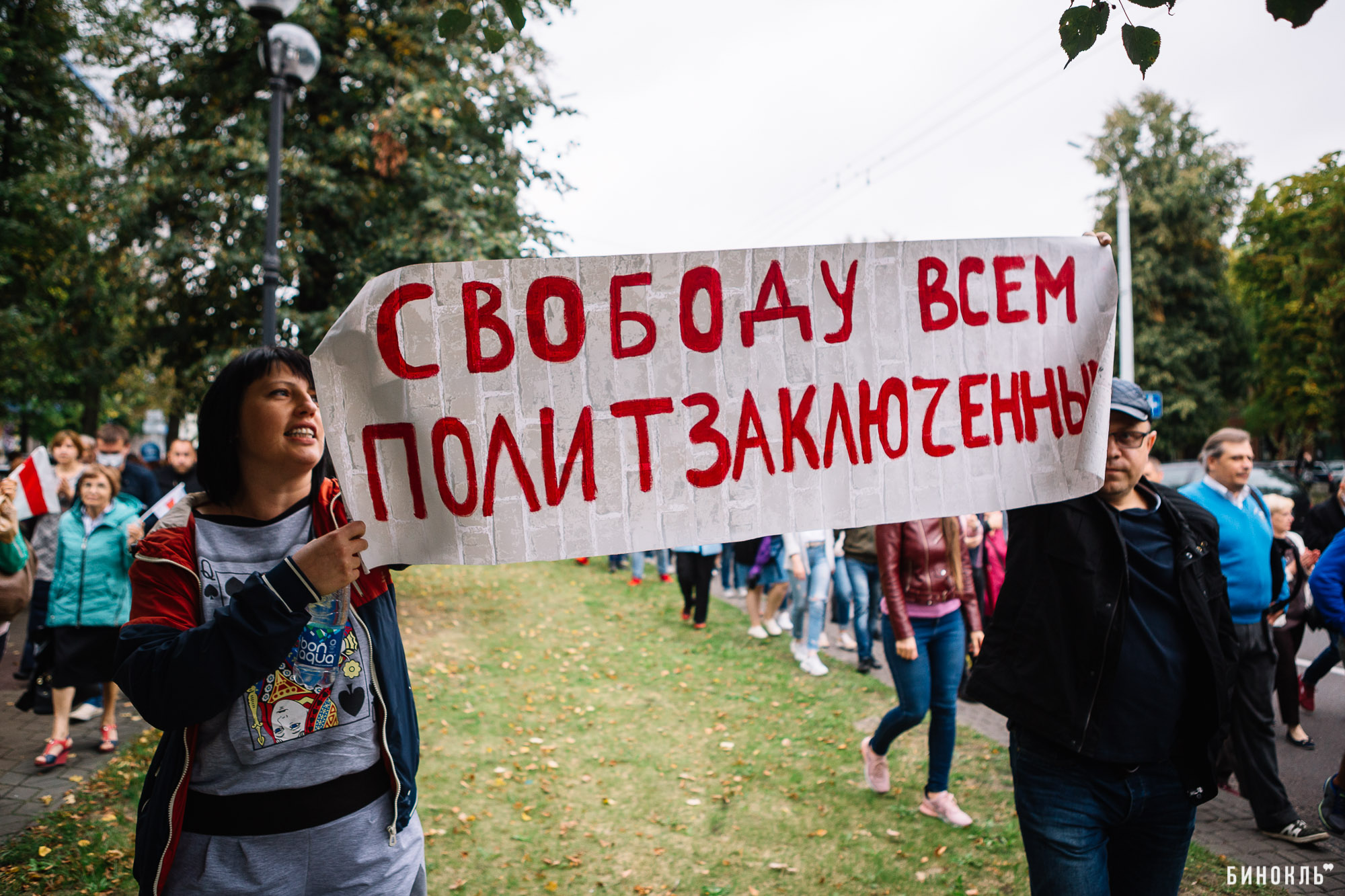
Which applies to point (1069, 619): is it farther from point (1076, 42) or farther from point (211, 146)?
point (211, 146)

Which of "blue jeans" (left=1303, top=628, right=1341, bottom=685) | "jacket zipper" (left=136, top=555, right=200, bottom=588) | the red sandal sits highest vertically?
"jacket zipper" (left=136, top=555, right=200, bottom=588)

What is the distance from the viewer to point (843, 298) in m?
2.32

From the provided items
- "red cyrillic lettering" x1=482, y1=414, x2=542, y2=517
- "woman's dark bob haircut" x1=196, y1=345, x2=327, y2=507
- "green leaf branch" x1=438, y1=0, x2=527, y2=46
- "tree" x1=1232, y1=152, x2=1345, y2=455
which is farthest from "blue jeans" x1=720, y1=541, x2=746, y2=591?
"tree" x1=1232, y1=152, x2=1345, y2=455

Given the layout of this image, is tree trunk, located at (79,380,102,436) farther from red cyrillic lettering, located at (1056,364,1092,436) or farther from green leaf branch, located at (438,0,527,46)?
red cyrillic lettering, located at (1056,364,1092,436)

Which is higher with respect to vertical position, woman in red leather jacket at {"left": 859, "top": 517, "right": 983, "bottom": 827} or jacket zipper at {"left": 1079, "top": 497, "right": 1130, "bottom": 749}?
jacket zipper at {"left": 1079, "top": 497, "right": 1130, "bottom": 749}

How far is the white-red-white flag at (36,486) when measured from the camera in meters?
4.30

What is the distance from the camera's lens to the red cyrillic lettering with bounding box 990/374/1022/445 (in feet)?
7.99

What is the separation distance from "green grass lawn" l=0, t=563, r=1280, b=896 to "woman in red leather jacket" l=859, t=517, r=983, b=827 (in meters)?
0.38

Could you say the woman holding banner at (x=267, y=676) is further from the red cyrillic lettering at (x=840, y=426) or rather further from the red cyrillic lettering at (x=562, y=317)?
the red cyrillic lettering at (x=840, y=426)

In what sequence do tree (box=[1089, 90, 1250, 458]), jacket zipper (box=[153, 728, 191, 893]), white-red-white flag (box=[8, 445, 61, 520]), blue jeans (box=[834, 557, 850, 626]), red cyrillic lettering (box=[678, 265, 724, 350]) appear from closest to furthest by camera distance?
jacket zipper (box=[153, 728, 191, 893]), red cyrillic lettering (box=[678, 265, 724, 350]), white-red-white flag (box=[8, 445, 61, 520]), blue jeans (box=[834, 557, 850, 626]), tree (box=[1089, 90, 1250, 458])

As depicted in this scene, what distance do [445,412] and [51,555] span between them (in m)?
5.93

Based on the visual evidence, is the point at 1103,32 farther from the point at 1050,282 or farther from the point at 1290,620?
the point at 1290,620

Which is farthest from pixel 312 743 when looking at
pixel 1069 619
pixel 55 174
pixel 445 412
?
pixel 55 174

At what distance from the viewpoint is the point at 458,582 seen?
1295 centimetres
